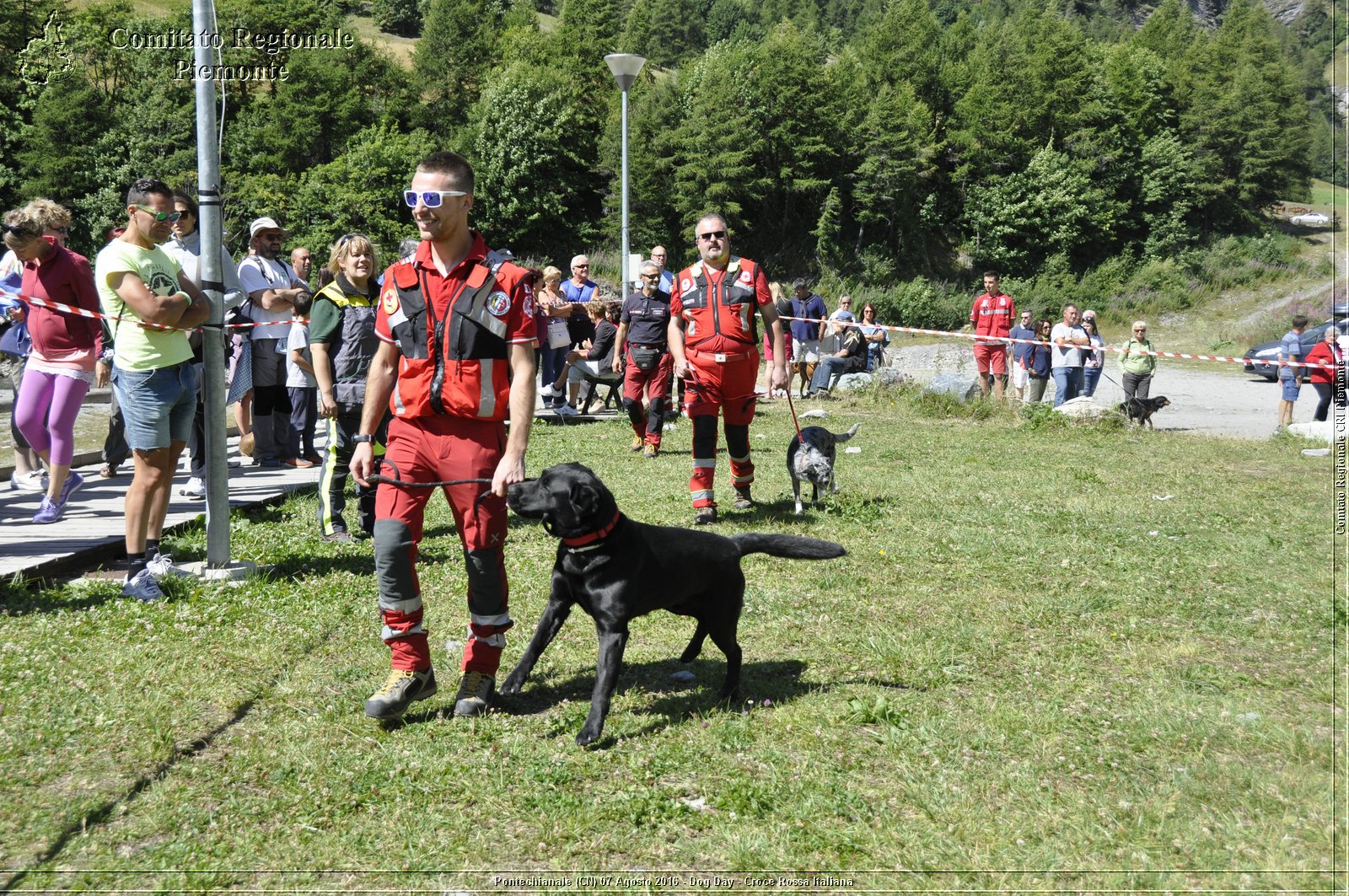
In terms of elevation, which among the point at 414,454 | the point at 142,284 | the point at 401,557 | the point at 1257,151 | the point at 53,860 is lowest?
the point at 53,860

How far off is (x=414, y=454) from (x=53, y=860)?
1786mm

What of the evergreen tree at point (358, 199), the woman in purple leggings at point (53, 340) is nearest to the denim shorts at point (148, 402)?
the woman in purple leggings at point (53, 340)

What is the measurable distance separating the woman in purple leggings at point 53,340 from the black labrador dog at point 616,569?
4.45 metres

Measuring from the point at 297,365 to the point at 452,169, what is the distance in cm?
579

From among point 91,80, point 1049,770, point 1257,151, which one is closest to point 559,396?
point 1049,770

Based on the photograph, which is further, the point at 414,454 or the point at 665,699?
the point at 665,699

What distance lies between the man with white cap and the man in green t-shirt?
280cm

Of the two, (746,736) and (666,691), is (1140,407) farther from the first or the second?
(746,736)

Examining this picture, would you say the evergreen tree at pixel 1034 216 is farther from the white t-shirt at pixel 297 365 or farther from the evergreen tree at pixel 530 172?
the white t-shirt at pixel 297 365

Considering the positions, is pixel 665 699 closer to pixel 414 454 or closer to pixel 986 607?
pixel 414 454

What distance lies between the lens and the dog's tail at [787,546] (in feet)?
15.0

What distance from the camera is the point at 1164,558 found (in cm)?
693

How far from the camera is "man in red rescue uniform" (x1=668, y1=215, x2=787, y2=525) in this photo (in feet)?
24.8

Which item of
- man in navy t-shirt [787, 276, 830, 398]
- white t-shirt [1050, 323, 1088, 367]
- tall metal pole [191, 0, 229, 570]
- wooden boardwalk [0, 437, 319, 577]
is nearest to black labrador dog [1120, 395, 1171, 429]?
white t-shirt [1050, 323, 1088, 367]
